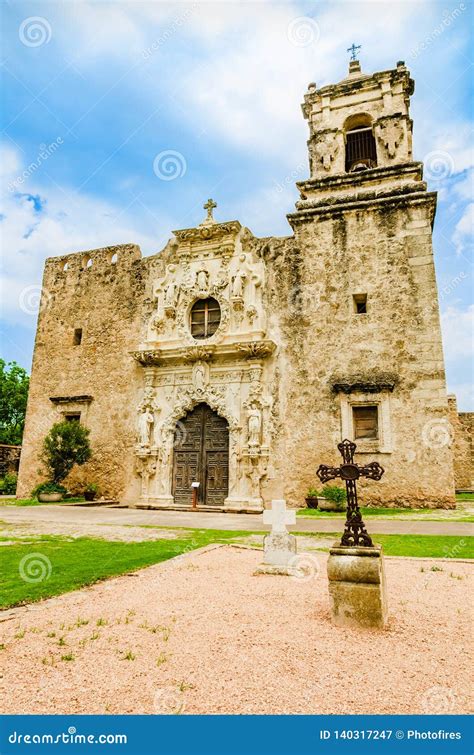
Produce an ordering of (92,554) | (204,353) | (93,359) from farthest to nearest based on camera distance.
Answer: (93,359) → (204,353) → (92,554)

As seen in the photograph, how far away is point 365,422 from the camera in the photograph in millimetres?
14516

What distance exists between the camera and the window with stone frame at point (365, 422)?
566 inches

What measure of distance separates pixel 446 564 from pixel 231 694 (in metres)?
4.63

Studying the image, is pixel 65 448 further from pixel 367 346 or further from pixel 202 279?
pixel 367 346

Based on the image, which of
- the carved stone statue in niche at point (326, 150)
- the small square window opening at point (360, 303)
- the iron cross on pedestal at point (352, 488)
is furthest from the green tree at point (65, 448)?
the iron cross on pedestal at point (352, 488)

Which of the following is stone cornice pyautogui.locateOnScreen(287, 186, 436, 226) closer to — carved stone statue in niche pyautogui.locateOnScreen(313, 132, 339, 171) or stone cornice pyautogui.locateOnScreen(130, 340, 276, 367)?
carved stone statue in niche pyautogui.locateOnScreen(313, 132, 339, 171)

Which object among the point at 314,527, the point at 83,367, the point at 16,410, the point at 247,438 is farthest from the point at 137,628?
the point at 16,410

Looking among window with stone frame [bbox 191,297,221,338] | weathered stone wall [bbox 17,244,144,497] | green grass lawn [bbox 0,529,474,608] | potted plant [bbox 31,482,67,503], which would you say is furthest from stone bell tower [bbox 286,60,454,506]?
potted plant [bbox 31,482,67,503]

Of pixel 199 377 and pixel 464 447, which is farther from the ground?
pixel 199 377

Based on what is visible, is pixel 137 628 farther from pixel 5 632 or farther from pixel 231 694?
pixel 231 694

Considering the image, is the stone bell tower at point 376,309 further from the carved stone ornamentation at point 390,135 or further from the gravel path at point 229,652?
the gravel path at point 229,652

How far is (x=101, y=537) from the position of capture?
8578 mm

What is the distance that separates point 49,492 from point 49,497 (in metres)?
0.18

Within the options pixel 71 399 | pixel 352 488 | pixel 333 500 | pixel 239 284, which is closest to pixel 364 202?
pixel 239 284
